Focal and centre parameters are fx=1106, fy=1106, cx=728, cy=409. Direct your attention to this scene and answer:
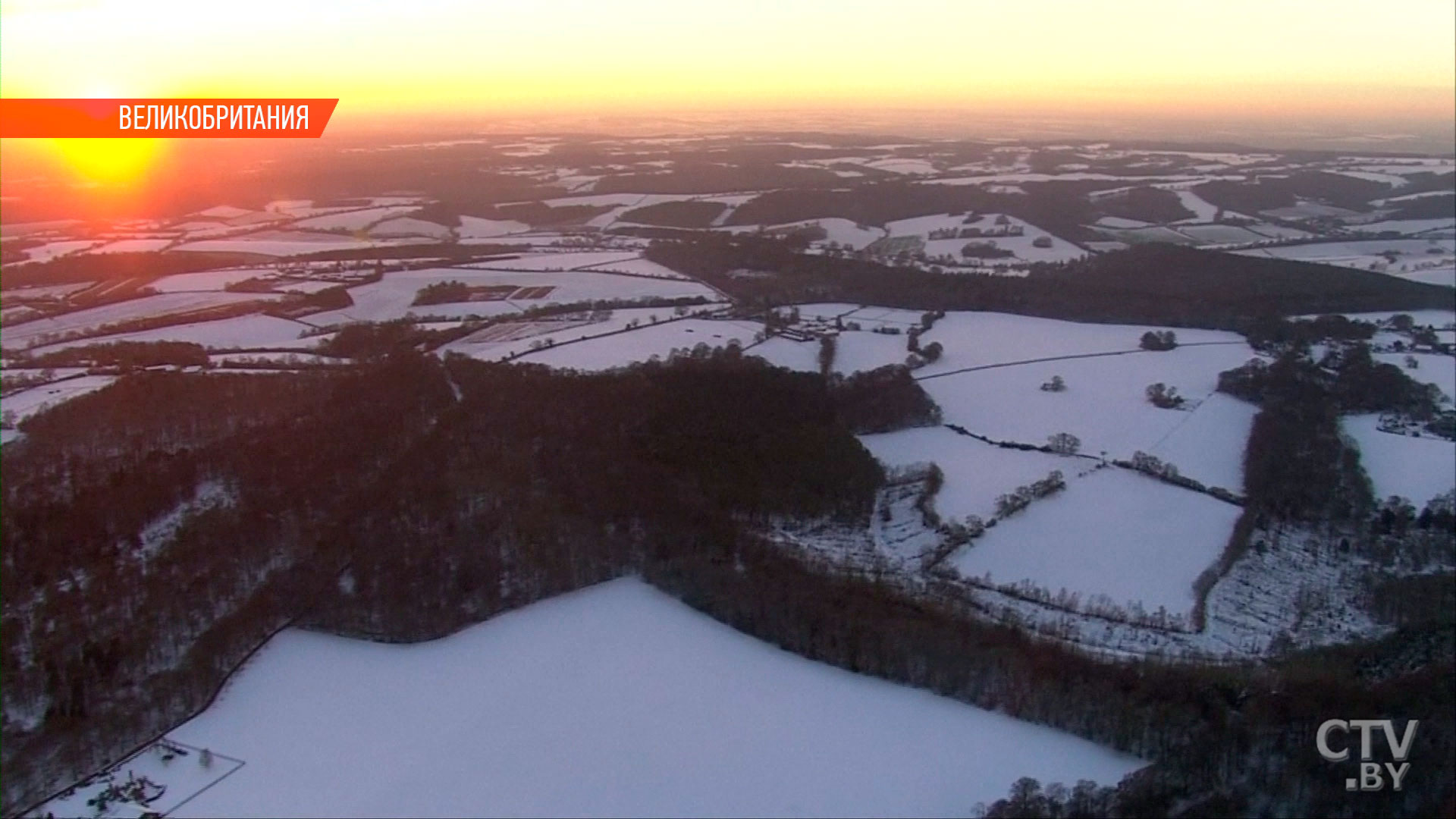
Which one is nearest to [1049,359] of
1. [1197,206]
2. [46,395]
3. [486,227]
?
[46,395]

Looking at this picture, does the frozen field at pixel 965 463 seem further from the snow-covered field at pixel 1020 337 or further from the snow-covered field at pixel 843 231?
the snow-covered field at pixel 843 231

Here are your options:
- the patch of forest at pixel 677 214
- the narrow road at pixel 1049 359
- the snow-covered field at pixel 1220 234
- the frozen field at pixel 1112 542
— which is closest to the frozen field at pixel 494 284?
the narrow road at pixel 1049 359

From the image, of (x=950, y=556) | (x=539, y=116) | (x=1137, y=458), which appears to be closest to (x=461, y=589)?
(x=950, y=556)

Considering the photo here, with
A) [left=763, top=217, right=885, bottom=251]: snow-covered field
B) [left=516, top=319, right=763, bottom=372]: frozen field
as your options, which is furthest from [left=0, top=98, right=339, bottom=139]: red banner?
[left=763, top=217, right=885, bottom=251]: snow-covered field

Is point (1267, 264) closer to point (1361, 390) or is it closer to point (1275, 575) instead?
point (1361, 390)

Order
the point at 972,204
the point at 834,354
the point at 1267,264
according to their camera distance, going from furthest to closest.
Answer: the point at 972,204, the point at 1267,264, the point at 834,354
